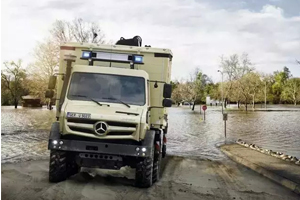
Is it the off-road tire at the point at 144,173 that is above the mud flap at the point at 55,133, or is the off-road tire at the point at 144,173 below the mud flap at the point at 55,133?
below

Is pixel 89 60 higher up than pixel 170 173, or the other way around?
pixel 89 60

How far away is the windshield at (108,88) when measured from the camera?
29.0 feet

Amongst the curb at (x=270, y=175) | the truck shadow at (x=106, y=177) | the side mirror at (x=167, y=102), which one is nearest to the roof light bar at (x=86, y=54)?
the side mirror at (x=167, y=102)

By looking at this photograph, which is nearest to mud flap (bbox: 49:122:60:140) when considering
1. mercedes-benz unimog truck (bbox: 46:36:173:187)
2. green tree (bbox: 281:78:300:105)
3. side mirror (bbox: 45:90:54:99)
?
mercedes-benz unimog truck (bbox: 46:36:173:187)

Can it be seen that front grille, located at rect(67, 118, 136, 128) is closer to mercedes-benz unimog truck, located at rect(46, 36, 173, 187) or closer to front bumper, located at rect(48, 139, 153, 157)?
mercedes-benz unimog truck, located at rect(46, 36, 173, 187)

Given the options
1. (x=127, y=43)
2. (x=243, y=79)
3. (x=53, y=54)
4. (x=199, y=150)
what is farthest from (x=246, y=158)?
(x=243, y=79)

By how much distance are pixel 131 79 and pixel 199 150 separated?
993cm

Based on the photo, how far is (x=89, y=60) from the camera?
977cm

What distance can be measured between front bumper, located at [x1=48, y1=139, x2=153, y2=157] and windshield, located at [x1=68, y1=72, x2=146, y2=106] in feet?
3.47

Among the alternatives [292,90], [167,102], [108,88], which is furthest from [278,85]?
[108,88]

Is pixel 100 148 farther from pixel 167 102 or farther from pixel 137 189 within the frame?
pixel 167 102

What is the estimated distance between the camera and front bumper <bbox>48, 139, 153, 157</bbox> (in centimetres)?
825

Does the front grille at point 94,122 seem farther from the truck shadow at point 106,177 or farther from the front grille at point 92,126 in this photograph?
the truck shadow at point 106,177

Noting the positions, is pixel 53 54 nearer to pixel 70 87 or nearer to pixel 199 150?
pixel 199 150
